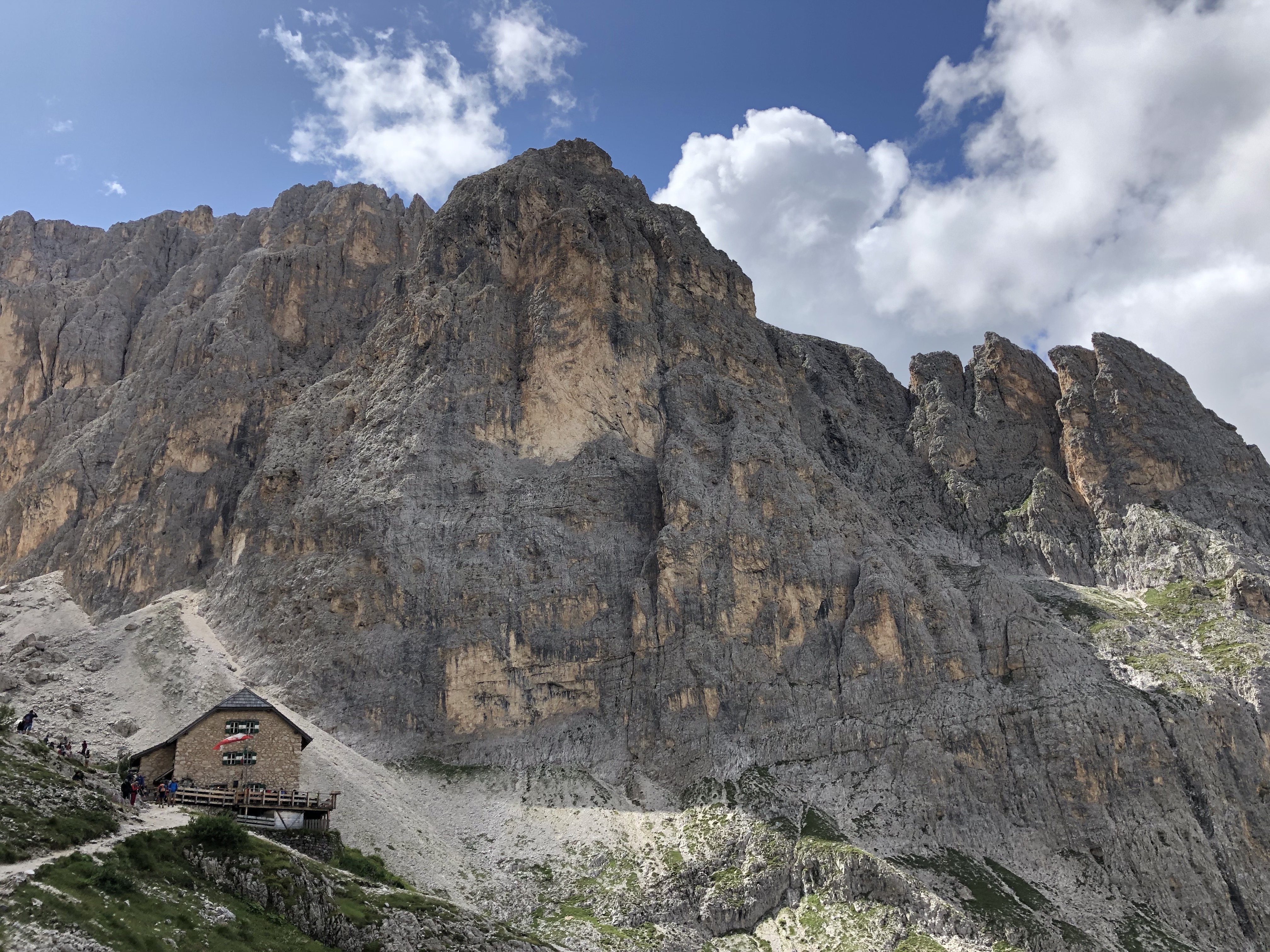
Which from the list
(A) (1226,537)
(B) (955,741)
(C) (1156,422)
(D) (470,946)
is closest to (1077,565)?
(A) (1226,537)

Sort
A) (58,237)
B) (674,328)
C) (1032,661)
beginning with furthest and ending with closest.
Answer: (58,237) → (674,328) → (1032,661)

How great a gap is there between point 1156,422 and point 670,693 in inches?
3004

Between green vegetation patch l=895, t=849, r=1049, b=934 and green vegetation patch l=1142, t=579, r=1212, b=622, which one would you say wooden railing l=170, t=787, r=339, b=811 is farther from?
green vegetation patch l=1142, t=579, r=1212, b=622

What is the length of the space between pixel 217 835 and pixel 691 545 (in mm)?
61245

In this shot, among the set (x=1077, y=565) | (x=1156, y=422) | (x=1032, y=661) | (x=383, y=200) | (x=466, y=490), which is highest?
(x=383, y=200)

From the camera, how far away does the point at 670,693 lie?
300 feet

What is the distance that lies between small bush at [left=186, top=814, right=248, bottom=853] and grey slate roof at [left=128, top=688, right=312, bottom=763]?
13955 mm

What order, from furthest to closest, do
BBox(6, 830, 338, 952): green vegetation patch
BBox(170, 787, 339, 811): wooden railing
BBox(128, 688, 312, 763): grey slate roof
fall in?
BBox(128, 688, 312, 763): grey slate roof
BBox(170, 787, 339, 811): wooden railing
BBox(6, 830, 338, 952): green vegetation patch

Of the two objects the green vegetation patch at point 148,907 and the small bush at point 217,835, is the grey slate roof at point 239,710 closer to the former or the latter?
the small bush at point 217,835

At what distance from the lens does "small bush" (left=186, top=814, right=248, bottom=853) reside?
142 feet

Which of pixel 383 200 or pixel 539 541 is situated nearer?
pixel 539 541

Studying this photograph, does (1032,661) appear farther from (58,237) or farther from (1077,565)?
(58,237)

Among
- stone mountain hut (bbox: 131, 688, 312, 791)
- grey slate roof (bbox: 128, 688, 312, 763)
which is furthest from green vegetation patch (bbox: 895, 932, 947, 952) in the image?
grey slate roof (bbox: 128, 688, 312, 763)

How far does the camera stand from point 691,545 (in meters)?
99.4
